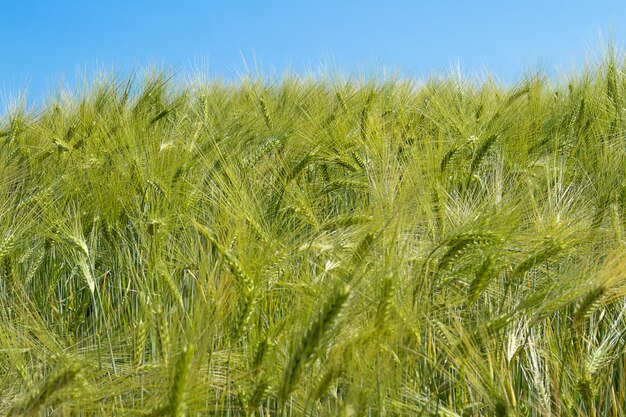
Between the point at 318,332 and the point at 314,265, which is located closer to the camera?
the point at 318,332

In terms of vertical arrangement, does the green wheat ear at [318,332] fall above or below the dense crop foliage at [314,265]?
below

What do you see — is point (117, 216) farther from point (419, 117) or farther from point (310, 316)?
point (419, 117)

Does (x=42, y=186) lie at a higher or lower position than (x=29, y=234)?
higher

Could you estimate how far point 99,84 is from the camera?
3588mm

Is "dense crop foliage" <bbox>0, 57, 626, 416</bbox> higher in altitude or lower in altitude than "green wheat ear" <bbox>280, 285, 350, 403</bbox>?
higher

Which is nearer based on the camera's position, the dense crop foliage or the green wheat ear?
the green wheat ear

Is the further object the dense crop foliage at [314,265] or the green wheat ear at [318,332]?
the dense crop foliage at [314,265]

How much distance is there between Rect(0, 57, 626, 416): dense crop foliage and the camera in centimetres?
122

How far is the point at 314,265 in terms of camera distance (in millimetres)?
1943

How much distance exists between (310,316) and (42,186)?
5.42ft

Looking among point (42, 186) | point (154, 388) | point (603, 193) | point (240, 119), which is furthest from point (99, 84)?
point (154, 388)

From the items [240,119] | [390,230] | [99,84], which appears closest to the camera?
[390,230]

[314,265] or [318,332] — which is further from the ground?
[314,265]

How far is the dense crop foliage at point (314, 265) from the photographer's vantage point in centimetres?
122
